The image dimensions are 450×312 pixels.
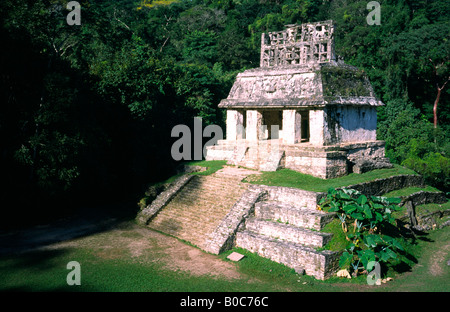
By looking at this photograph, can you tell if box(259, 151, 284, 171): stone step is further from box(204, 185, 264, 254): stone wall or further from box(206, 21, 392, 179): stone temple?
box(204, 185, 264, 254): stone wall

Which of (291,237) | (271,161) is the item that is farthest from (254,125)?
(291,237)

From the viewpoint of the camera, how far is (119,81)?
17312 millimetres

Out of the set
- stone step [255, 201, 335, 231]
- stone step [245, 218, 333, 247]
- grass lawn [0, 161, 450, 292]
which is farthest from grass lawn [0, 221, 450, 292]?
stone step [255, 201, 335, 231]

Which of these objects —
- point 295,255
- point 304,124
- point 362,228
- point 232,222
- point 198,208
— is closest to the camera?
point 295,255

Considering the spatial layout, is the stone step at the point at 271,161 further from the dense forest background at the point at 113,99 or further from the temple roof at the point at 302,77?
the dense forest background at the point at 113,99

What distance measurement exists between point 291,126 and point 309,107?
1.06 m

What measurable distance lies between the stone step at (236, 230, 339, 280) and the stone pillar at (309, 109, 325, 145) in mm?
4647

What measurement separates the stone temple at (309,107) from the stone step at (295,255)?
12.7 feet

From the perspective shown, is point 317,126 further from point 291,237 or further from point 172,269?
point 172,269

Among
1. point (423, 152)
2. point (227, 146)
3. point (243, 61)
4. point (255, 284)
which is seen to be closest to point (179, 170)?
point (227, 146)

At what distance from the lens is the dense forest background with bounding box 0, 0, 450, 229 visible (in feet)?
41.2

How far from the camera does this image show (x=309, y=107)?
13.5m

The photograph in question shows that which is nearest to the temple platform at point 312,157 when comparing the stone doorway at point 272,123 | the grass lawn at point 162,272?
the stone doorway at point 272,123

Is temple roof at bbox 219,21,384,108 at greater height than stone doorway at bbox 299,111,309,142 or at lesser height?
greater
